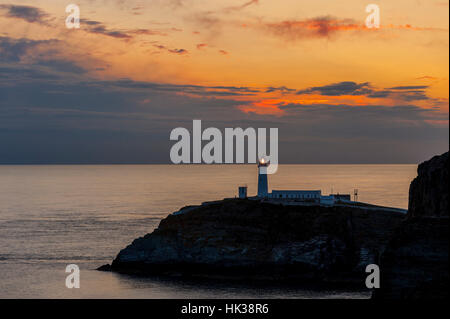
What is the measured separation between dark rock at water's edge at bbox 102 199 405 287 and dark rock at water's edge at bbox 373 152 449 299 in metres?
26.9

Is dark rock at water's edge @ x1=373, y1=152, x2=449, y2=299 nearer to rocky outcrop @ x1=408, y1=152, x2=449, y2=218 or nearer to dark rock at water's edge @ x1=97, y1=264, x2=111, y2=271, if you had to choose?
rocky outcrop @ x1=408, y1=152, x2=449, y2=218

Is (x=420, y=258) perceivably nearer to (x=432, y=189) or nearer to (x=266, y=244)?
(x=432, y=189)

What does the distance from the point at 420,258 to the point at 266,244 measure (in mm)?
32712

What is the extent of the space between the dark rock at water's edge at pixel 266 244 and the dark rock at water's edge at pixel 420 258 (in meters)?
26.9

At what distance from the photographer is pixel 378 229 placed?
215 feet

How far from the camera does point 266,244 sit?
63.2 m

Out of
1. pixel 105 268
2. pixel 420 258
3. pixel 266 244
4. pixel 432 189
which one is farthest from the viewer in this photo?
pixel 105 268

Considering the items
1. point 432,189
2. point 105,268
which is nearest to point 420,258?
point 432,189

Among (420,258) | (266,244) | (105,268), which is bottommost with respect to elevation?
(105,268)

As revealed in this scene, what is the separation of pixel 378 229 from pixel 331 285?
10735mm

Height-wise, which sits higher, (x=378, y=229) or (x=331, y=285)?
(x=378, y=229)

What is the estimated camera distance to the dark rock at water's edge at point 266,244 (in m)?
Result: 60.7
